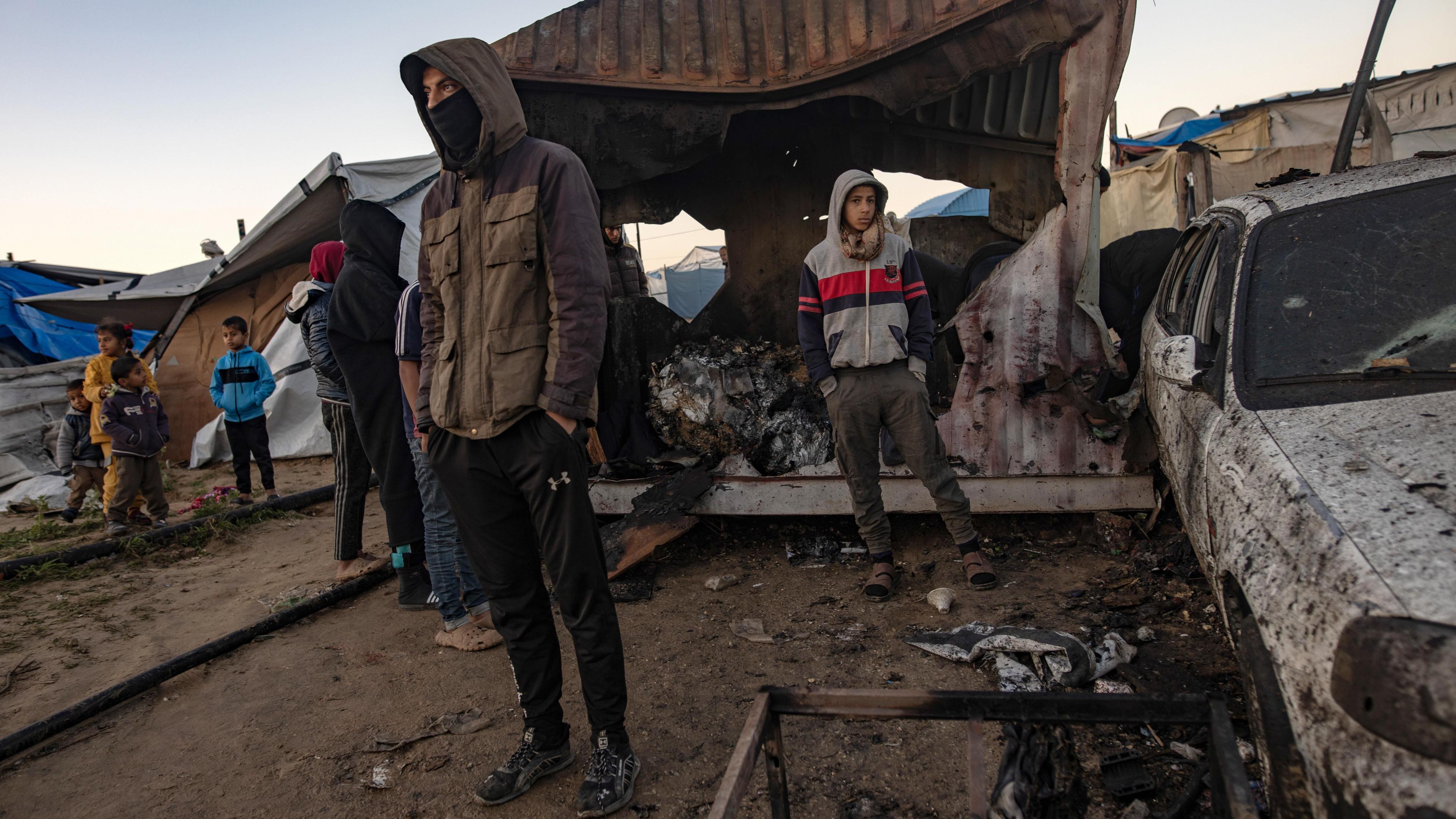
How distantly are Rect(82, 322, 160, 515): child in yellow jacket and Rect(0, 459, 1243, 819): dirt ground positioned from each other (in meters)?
1.74

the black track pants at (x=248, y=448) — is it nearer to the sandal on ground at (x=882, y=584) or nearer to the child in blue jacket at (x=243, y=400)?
the child in blue jacket at (x=243, y=400)

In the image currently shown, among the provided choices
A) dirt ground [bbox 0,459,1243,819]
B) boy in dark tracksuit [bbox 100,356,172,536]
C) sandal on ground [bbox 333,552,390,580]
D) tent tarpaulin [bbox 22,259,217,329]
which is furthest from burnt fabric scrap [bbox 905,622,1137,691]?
tent tarpaulin [bbox 22,259,217,329]

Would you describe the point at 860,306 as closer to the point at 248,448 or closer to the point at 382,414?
the point at 382,414

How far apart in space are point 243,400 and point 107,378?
1.05 m

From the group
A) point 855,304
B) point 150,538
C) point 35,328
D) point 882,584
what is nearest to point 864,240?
point 855,304

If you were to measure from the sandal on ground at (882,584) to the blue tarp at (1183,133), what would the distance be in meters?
11.9

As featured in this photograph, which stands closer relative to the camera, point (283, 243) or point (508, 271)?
point (508, 271)

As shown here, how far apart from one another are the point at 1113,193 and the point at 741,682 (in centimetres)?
1273

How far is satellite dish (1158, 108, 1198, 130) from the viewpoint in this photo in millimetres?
13352

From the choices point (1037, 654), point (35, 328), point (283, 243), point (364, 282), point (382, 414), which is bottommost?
point (1037, 654)

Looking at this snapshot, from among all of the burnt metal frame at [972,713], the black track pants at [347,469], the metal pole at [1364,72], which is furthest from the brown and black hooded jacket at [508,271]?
the metal pole at [1364,72]

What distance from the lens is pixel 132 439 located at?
6078mm

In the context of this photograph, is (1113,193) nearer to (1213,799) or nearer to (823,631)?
(823,631)

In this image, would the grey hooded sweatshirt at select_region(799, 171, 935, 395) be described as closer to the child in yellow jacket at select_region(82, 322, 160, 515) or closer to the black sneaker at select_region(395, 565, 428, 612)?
the black sneaker at select_region(395, 565, 428, 612)
